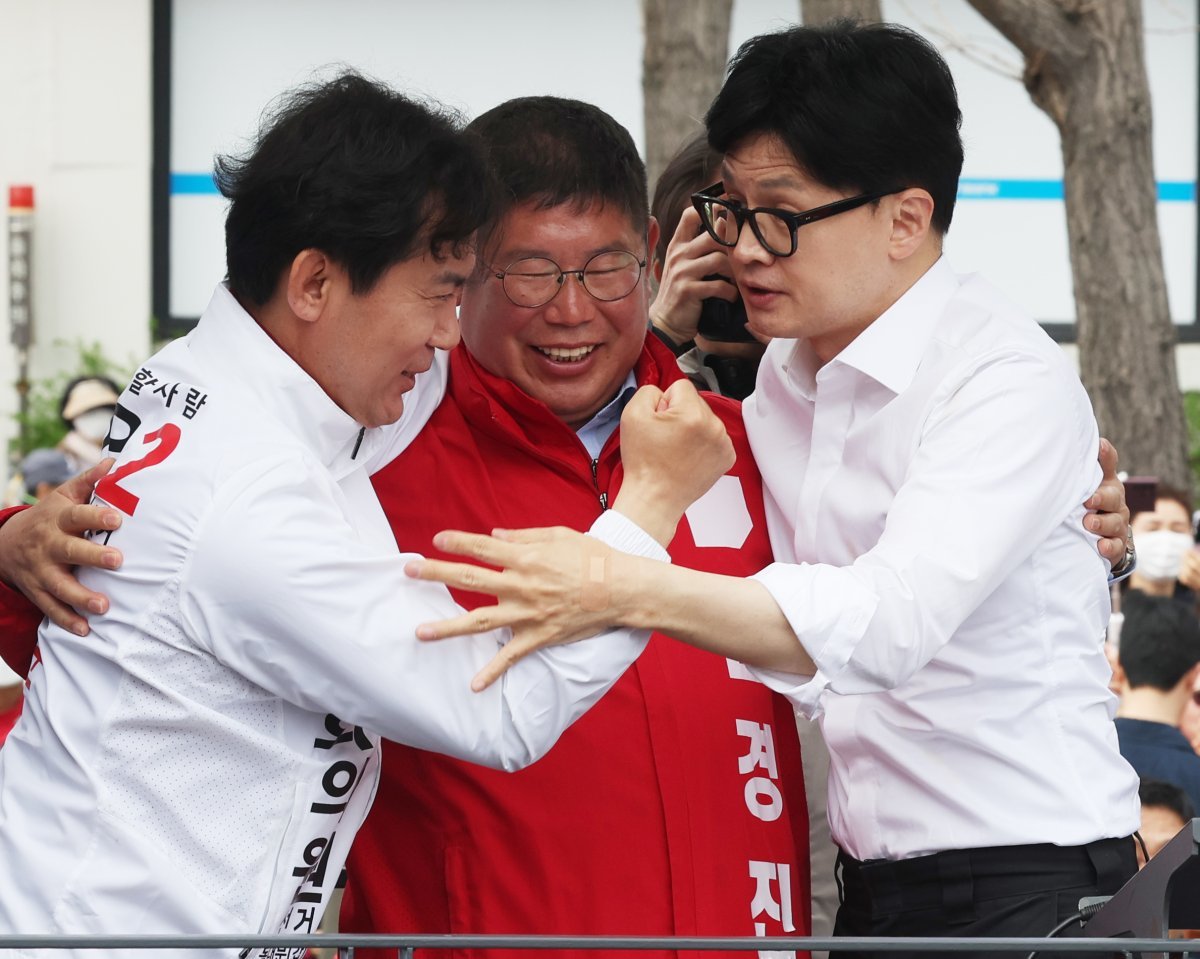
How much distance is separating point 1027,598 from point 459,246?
0.89m

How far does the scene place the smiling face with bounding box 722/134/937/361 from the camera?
233cm

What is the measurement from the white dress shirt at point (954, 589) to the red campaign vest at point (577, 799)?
15 cm

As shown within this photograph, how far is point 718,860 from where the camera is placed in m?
2.39

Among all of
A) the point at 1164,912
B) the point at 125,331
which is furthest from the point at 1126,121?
the point at 125,331

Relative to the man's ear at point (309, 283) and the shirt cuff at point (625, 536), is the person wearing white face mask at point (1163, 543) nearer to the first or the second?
the shirt cuff at point (625, 536)

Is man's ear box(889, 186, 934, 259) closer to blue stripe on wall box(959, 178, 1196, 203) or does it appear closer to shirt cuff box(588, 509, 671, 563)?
shirt cuff box(588, 509, 671, 563)

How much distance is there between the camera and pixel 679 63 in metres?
6.62

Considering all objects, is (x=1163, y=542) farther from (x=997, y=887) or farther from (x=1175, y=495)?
(x=997, y=887)

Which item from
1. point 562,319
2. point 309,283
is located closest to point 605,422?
point 562,319

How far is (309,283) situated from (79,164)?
9474 mm

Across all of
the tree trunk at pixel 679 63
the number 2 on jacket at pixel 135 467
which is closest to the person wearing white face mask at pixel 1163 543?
the tree trunk at pixel 679 63

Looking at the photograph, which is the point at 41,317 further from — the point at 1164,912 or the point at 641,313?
the point at 1164,912

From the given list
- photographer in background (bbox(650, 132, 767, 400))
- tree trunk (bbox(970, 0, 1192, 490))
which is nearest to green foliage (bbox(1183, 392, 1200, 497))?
tree trunk (bbox(970, 0, 1192, 490))

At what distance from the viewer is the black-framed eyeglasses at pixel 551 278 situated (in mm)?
2572
